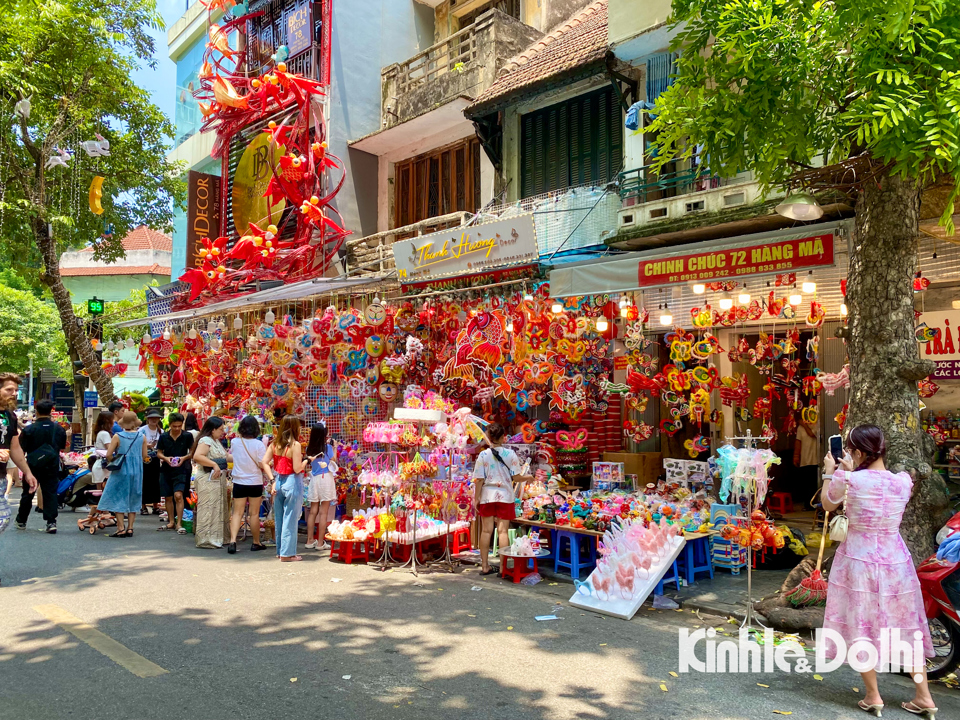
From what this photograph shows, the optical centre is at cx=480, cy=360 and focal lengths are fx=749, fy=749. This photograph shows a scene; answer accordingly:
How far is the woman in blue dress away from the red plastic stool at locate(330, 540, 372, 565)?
10.5 feet

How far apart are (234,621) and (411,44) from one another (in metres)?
14.2

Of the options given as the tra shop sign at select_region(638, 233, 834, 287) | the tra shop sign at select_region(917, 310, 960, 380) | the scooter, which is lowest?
the scooter

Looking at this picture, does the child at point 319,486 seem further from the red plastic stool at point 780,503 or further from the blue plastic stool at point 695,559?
the red plastic stool at point 780,503

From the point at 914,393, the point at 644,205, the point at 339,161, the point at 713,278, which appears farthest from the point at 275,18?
the point at 914,393

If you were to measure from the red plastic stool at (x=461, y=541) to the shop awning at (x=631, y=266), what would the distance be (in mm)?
3290

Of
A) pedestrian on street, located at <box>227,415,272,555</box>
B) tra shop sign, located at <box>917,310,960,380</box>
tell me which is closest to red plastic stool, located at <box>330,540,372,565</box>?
pedestrian on street, located at <box>227,415,272,555</box>

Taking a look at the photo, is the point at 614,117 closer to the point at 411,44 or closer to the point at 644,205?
the point at 644,205

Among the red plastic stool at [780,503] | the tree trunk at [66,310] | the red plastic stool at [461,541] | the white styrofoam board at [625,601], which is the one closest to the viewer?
the white styrofoam board at [625,601]

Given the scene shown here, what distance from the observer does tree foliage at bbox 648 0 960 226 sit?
486 cm

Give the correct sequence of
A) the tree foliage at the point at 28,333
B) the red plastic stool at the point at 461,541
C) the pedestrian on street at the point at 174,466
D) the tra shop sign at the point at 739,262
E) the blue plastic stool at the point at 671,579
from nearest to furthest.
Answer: the blue plastic stool at the point at 671,579, the tra shop sign at the point at 739,262, the red plastic stool at the point at 461,541, the pedestrian on street at the point at 174,466, the tree foliage at the point at 28,333

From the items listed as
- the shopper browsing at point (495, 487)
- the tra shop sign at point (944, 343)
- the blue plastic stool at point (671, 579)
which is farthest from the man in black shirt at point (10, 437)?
the tra shop sign at point (944, 343)

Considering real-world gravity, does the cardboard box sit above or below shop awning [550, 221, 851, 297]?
below

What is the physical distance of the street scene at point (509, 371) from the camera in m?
4.86

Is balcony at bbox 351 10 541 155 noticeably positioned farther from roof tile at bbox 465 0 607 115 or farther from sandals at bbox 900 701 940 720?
sandals at bbox 900 701 940 720
